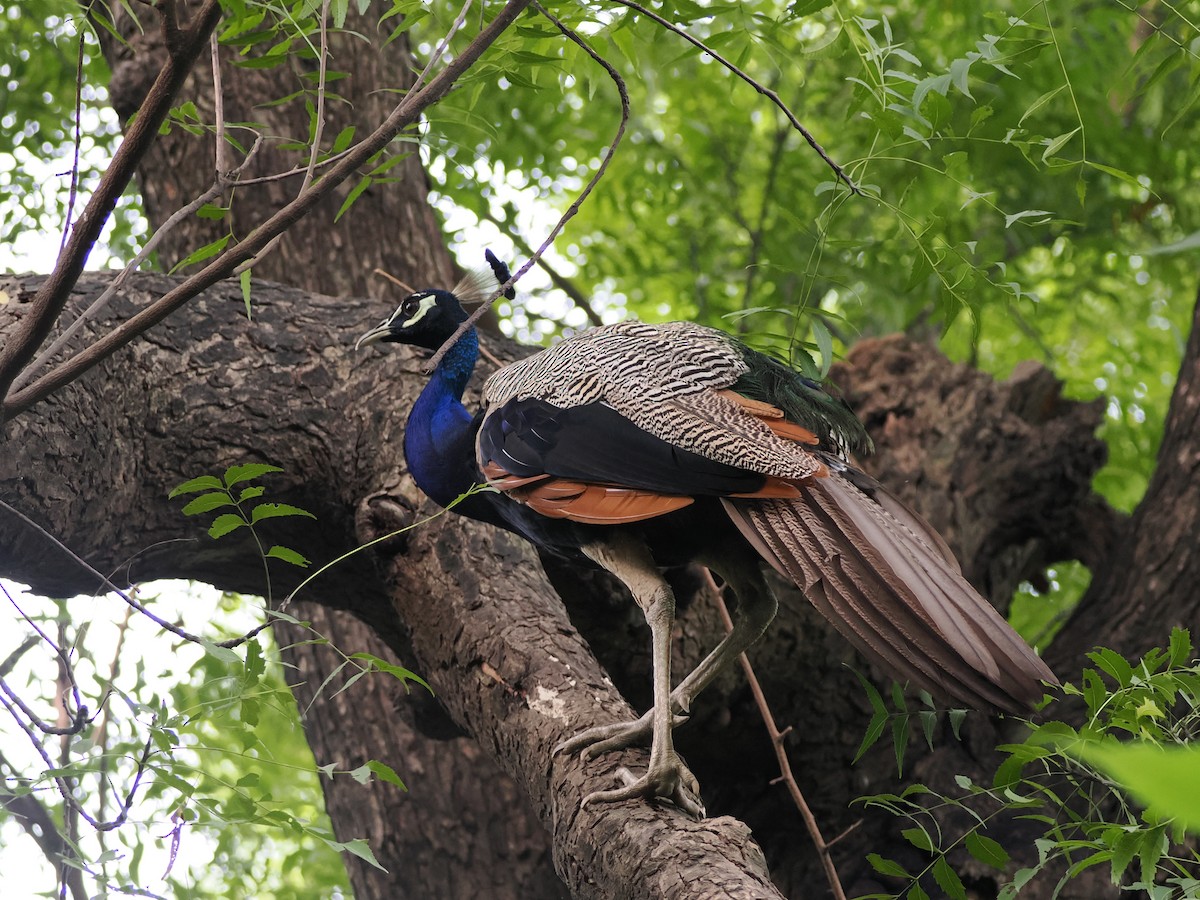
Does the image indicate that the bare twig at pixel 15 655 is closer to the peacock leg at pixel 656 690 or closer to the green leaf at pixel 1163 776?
the peacock leg at pixel 656 690

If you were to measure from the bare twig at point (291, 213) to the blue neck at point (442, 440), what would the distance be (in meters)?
0.87

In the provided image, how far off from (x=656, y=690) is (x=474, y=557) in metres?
0.65

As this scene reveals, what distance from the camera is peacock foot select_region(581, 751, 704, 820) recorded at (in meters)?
1.76

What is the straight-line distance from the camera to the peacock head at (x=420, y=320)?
2.54 metres

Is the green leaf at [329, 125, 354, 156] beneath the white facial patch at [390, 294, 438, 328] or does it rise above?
beneath

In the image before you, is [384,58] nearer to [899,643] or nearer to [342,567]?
[342,567]

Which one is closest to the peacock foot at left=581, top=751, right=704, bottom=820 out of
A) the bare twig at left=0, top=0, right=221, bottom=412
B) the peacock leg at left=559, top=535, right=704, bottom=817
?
the peacock leg at left=559, top=535, right=704, bottom=817

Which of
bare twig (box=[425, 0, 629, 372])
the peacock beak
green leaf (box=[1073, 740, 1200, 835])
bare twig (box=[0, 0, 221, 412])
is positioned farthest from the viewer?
the peacock beak

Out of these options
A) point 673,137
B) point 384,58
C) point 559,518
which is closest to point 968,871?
point 559,518

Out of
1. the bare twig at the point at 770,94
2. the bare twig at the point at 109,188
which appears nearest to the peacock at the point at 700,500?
the bare twig at the point at 770,94

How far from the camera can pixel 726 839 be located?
1.63 meters

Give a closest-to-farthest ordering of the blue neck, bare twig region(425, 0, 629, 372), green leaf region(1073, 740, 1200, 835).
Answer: green leaf region(1073, 740, 1200, 835) < bare twig region(425, 0, 629, 372) < the blue neck

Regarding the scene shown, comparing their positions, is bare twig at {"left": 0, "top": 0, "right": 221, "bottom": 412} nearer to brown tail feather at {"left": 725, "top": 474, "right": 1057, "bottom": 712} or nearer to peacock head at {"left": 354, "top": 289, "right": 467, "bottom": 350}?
brown tail feather at {"left": 725, "top": 474, "right": 1057, "bottom": 712}

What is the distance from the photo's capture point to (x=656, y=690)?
1.87m
